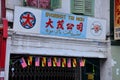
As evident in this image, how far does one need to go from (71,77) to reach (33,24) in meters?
2.55

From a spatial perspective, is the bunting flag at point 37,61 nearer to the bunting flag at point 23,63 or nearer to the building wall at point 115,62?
the bunting flag at point 23,63

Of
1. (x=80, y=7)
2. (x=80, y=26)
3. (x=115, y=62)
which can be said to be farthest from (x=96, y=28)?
(x=115, y=62)

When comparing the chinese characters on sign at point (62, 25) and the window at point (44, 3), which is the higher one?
the window at point (44, 3)

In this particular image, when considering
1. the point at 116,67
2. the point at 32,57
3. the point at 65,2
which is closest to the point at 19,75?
the point at 32,57

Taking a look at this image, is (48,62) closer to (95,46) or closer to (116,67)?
(95,46)

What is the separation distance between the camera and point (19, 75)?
1052 centimetres

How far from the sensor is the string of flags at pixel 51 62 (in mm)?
10586

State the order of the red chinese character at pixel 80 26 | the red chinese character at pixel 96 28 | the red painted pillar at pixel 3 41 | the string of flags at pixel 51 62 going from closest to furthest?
1. the red painted pillar at pixel 3 41
2. the string of flags at pixel 51 62
3. the red chinese character at pixel 80 26
4. the red chinese character at pixel 96 28

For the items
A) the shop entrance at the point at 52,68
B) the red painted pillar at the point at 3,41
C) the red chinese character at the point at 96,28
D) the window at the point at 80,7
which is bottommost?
the shop entrance at the point at 52,68

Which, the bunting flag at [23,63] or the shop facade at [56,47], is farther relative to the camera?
the bunting flag at [23,63]

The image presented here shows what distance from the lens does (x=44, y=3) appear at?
423 inches

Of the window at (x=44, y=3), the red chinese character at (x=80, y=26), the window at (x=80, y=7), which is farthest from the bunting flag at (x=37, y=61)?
the window at (x=80, y=7)

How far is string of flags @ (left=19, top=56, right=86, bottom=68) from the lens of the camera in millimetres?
10586

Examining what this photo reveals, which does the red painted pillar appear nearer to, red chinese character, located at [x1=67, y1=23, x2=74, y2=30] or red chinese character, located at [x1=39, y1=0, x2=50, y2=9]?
red chinese character, located at [x1=39, y1=0, x2=50, y2=9]
